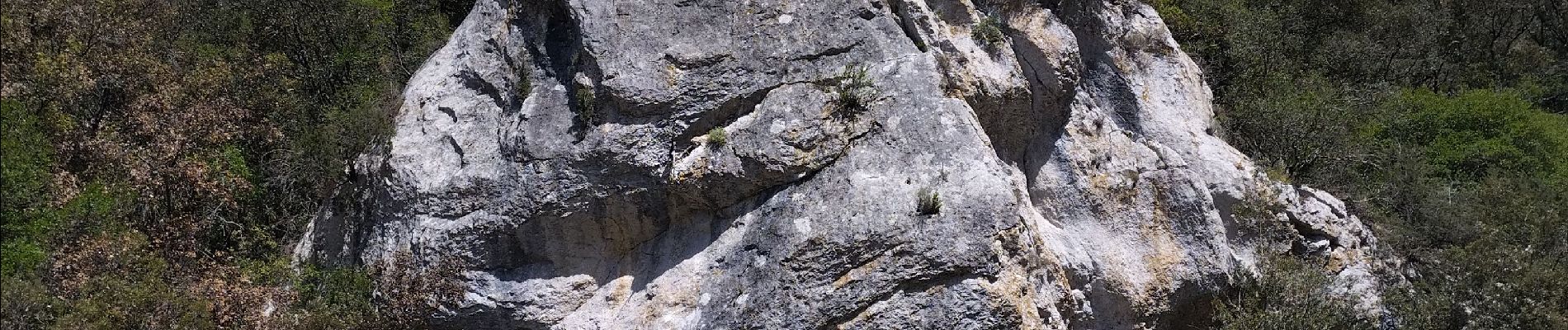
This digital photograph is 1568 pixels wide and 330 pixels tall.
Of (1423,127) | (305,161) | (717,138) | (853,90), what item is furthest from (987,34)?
(1423,127)

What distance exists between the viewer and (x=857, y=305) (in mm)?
9375

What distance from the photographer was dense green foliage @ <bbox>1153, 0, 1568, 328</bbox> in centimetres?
1177

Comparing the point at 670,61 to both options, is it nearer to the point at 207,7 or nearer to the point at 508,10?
the point at 508,10

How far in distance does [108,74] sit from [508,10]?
4.37 meters

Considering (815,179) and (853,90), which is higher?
(853,90)

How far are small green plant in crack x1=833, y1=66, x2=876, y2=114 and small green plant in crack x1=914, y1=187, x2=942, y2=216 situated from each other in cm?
123

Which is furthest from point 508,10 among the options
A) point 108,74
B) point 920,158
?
point 920,158

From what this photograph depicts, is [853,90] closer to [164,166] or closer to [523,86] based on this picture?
[523,86]

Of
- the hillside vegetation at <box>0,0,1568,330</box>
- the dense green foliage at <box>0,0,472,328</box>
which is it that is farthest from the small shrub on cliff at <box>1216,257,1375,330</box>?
the dense green foliage at <box>0,0,472,328</box>

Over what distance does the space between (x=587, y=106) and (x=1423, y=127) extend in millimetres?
13147

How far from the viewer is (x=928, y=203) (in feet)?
31.3

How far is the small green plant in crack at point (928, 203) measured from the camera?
9523 mm

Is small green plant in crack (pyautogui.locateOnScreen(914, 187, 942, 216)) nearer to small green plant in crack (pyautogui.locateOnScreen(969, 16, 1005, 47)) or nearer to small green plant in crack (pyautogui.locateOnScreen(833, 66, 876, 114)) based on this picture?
small green plant in crack (pyautogui.locateOnScreen(833, 66, 876, 114))

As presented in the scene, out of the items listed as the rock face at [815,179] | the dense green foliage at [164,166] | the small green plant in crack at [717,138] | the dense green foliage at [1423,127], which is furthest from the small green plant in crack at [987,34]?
the dense green foliage at [164,166]
